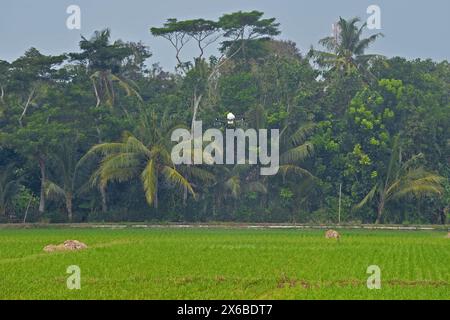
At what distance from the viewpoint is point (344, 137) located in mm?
46438

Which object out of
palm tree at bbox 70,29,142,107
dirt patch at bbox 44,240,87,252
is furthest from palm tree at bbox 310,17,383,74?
dirt patch at bbox 44,240,87,252

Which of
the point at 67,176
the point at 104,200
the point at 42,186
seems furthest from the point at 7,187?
the point at 104,200

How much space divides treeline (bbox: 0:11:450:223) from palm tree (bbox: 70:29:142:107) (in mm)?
78

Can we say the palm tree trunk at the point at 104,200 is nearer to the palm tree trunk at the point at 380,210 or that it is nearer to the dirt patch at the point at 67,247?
the palm tree trunk at the point at 380,210

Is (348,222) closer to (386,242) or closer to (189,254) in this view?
(386,242)

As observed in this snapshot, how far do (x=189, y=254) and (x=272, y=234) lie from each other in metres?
10.9

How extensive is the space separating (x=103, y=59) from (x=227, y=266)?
28.1 metres

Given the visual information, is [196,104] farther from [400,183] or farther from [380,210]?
[400,183]

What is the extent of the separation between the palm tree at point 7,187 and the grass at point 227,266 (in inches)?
357

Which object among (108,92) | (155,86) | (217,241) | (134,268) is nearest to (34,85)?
(108,92)

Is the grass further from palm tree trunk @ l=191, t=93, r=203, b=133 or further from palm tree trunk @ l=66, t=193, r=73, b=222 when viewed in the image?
palm tree trunk @ l=191, t=93, r=203, b=133

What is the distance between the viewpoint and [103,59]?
47406 mm

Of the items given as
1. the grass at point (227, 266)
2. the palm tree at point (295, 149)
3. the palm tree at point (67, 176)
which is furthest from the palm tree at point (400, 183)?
the palm tree at point (67, 176)

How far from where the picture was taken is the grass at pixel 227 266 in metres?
16.3
